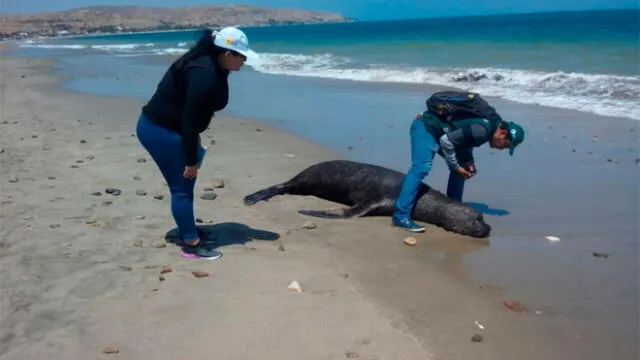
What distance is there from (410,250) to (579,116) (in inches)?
272

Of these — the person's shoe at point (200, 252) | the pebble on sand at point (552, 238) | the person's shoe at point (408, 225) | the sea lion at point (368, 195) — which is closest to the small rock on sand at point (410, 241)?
the person's shoe at point (408, 225)

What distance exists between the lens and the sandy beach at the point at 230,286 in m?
3.79

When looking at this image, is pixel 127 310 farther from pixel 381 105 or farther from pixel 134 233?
pixel 381 105

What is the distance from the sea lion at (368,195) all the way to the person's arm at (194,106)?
2218 millimetres

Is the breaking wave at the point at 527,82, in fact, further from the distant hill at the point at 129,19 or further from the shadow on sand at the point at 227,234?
the distant hill at the point at 129,19

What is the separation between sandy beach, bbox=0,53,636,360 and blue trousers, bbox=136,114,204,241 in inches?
11.8

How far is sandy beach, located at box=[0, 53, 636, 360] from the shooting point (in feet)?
12.4

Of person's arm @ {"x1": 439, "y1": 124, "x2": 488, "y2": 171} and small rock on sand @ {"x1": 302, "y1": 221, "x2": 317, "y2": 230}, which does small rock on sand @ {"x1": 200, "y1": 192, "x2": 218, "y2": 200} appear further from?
person's arm @ {"x1": 439, "y1": 124, "x2": 488, "y2": 171}

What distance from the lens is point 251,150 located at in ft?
31.5

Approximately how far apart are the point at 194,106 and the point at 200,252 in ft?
3.91

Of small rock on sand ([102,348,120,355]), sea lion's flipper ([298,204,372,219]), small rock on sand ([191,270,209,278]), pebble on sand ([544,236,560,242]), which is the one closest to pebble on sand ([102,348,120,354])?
small rock on sand ([102,348,120,355])

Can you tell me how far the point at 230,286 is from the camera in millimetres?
4617

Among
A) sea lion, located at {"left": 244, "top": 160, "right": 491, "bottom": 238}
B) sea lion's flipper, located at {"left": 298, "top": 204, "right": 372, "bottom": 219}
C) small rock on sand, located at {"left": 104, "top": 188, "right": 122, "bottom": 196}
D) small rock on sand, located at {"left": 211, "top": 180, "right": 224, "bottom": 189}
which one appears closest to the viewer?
sea lion, located at {"left": 244, "top": 160, "right": 491, "bottom": 238}

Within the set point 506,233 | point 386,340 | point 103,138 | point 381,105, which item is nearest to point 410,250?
point 506,233
